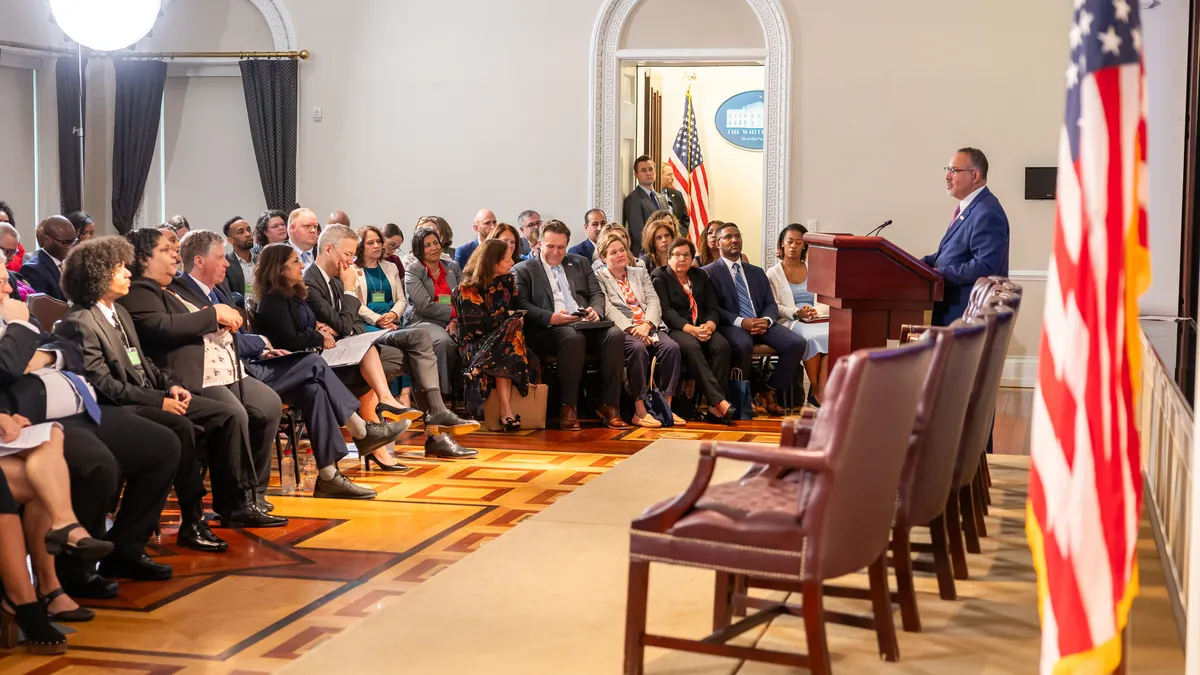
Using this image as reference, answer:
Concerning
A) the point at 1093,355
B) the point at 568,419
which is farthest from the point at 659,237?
the point at 1093,355

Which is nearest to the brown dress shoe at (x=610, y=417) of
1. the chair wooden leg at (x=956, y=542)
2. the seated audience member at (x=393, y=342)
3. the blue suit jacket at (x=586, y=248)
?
the seated audience member at (x=393, y=342)

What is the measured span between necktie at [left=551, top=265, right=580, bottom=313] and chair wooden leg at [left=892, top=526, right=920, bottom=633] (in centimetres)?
488

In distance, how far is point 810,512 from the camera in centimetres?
287

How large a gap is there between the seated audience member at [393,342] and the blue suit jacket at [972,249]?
265 centimetres

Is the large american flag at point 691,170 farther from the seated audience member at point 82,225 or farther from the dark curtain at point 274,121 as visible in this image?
the seated audience member at point 82,225

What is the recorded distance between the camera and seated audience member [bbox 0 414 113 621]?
3920mm

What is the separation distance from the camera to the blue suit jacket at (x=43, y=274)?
7516mm

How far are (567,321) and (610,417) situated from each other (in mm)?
671

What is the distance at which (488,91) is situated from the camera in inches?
433

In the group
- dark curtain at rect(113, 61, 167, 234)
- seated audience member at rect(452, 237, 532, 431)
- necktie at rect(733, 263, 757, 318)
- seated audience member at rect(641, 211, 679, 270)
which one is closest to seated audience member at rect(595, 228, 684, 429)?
seated audience member at rect(641, 211, 679, 270)

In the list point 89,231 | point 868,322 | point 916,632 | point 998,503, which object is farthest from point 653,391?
point 916,632

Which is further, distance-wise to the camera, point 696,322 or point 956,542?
point 696,322

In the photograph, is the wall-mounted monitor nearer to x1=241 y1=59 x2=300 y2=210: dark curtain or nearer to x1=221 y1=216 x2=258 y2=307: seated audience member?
x1=221 y1=216 x2=258 y2=307: seated audience member

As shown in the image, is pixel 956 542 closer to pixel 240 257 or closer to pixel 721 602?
pixel 721 602
